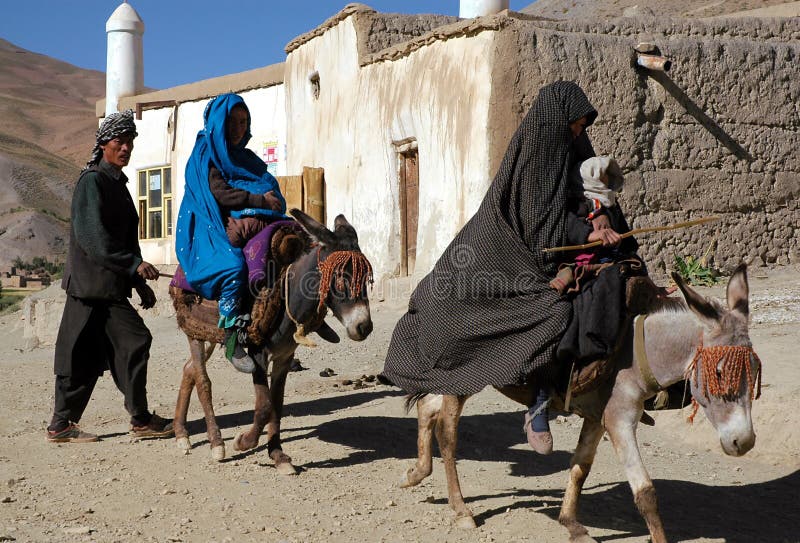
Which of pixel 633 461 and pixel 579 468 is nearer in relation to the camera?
pixel 633 461

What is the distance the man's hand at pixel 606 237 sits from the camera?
4098 mm

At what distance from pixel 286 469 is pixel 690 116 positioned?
310 inches

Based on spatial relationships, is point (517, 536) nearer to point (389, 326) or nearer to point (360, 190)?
point (389, 326)

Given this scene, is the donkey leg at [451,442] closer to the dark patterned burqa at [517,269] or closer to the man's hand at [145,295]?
the dark patterned burqa at [517,269]

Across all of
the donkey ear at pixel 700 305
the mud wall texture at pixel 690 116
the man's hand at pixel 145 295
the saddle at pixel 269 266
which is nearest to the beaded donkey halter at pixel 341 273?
the saddle at pixel 269 266

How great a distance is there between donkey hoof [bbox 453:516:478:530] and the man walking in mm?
2688

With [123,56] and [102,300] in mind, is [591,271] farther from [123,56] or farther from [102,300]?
[123,56]

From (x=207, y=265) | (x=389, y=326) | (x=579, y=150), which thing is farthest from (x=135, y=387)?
(x=389, y=326)

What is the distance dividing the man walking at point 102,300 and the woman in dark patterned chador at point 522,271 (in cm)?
266

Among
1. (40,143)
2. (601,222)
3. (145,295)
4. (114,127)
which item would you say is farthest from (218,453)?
(40,143)

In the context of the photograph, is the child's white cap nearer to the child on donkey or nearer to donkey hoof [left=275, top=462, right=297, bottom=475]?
the child on donkey

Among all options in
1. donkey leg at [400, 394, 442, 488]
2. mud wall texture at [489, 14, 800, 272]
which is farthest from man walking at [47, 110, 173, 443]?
mud wall texture at [489, 14, 800, 272]

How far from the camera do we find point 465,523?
445 centimetres

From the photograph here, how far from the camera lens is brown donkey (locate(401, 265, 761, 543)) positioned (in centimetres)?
369
